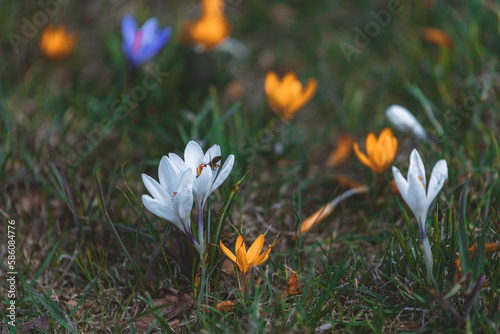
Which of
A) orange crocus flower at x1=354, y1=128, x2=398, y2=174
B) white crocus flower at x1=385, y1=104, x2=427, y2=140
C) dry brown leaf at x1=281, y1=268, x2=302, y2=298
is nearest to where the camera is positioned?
dry brown leaf at x1=281, y1=268, x2=302, y2=298

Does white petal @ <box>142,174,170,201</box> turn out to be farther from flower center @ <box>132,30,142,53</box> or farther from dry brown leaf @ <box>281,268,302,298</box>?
flower center @ <box>132,30,142,53</box>

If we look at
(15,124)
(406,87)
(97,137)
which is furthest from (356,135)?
(15,124)

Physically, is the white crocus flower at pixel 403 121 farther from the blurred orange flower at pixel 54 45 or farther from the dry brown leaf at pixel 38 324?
the blurred orange flower at pixel 54 45

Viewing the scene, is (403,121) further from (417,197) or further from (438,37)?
(438,37)

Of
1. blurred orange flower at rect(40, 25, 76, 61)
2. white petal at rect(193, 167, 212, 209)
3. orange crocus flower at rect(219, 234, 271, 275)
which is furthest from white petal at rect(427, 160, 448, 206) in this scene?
blurred orange flower at rect(40, 25, 76, 61)

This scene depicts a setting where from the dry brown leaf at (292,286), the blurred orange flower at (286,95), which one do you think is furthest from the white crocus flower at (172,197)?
the blurred orange flower at (286,95)

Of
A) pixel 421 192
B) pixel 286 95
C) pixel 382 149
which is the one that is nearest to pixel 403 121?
pixel 382 149

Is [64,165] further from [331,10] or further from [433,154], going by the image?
[331,10]
